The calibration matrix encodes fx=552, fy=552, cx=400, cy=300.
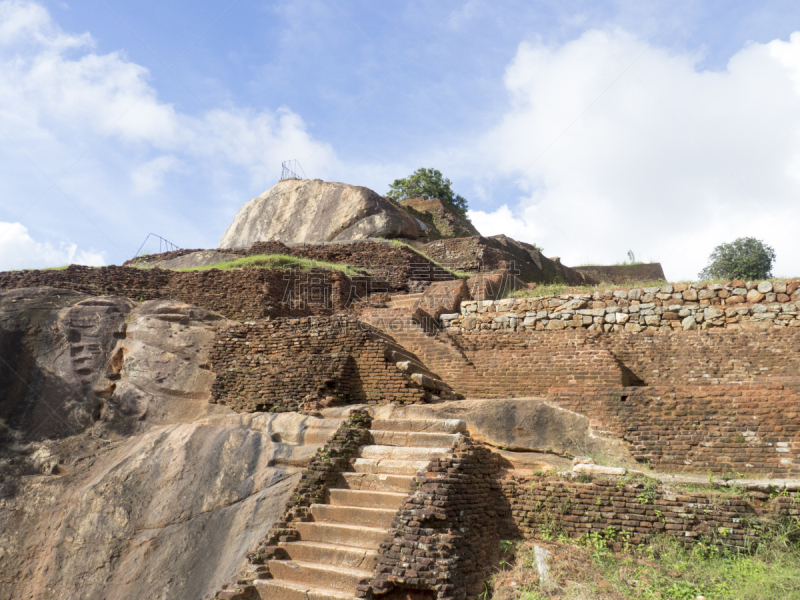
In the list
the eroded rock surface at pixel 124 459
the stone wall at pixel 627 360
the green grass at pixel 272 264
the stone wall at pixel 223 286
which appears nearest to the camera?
the eroded rock surface at pixel 124 459

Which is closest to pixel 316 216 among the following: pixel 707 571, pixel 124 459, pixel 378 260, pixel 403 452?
pixel 378 260

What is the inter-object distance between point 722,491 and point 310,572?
Result: 4460mm

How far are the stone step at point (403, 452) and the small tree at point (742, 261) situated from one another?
16.4m

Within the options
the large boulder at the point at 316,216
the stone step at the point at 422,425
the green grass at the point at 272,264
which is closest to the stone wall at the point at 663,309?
the stone step at the point at 422,425

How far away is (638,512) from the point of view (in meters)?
5.83

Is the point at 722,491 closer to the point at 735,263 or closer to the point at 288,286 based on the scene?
the point at 288,286

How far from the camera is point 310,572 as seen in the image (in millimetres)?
5766

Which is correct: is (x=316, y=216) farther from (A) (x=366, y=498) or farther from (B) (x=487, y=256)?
(A) (x=366, y=498)

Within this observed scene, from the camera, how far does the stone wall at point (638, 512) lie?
5.55 meters

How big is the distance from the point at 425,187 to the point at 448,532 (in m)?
25.6

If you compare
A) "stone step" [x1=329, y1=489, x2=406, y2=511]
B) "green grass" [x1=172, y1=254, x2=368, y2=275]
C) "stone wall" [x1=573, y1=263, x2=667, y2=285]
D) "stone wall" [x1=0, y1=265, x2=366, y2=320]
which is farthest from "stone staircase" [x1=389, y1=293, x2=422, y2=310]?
"stone wall" [x1=573, y1=263, x2=667, y2=285]

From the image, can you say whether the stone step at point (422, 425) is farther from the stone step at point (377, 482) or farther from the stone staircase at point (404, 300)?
the stone staircase at point (404, 300)

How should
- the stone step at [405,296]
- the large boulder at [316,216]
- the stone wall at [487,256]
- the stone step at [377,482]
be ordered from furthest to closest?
the large boulder at [316,216] < the stone wall at [487,256] < the stone step at [405,296] < the stone step at [377,482]

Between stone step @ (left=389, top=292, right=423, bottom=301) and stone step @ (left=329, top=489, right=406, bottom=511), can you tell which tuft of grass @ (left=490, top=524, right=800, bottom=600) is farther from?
stone step @ (left=389, top=292, right=423, bottom=301)
